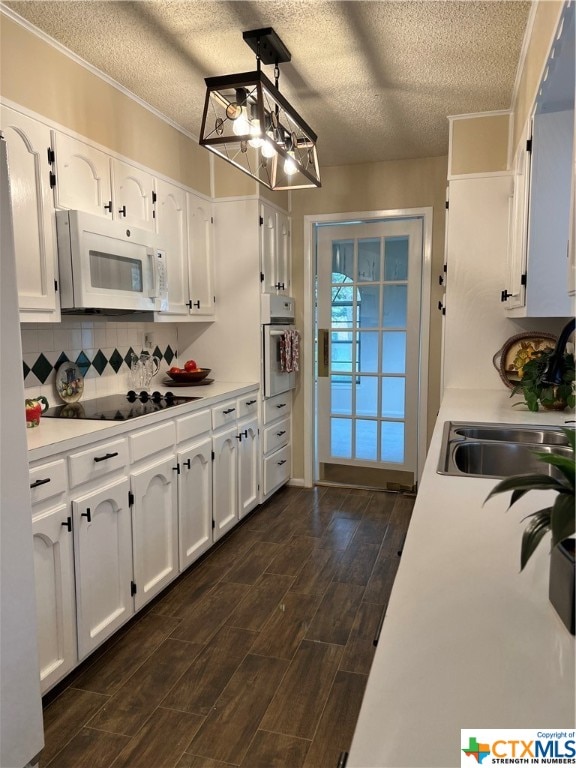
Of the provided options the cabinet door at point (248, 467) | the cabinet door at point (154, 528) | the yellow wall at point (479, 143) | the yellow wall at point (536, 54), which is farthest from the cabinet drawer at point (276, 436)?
the yellow wall at point (536, 54)

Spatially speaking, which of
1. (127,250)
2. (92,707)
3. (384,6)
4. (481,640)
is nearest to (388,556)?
(92,707)

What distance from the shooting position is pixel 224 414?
10.6 ft

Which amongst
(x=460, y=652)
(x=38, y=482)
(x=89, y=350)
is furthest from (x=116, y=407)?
(x=460, y=652)

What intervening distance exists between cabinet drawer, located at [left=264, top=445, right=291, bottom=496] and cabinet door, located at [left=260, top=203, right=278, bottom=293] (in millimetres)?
1253

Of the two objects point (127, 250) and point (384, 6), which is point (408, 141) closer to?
point (384, 6)

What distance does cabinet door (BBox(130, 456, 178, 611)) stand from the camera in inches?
93.4

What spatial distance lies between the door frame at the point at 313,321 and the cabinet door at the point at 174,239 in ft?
3.88

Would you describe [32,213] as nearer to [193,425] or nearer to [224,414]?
[193,425]

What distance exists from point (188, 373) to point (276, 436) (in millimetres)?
935

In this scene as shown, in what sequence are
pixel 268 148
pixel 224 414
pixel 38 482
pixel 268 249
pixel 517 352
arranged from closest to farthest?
pixel 38 482 → pixel 268 148 → pixel 517 352 → pixel 224 414 → pixel 268 249

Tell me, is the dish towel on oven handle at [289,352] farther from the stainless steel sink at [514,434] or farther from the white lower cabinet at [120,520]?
the stainless steel sink at [514,434]

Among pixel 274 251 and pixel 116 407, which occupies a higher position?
pixel 274 251

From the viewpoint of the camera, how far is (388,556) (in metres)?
3.12

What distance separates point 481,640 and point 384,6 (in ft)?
7.23
